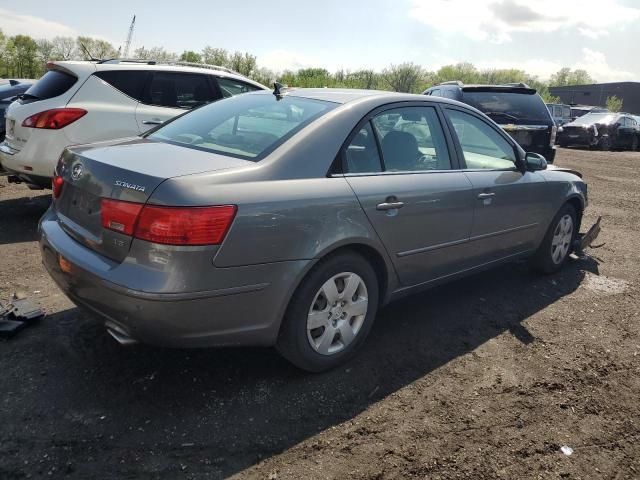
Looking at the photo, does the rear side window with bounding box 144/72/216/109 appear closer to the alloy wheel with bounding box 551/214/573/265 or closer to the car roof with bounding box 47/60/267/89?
the car roof with bounding box 47/60/267/89

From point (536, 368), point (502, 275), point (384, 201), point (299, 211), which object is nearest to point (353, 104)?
point (384, 201)

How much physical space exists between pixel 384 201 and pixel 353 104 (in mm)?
647

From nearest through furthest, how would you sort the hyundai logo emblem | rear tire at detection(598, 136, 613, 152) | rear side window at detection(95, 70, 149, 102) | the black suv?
1. the hyundai logo emblem
2. rear side window at detection(95, 70, 149, 102)
3. the black suv
4. rear tire at detection(598, 136, 613, 152)

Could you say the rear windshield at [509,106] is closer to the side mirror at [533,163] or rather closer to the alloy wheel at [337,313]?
the side mirror at [533,163]

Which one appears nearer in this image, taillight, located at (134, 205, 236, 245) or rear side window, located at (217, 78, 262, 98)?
taillight, located at (134, 205, 236, 245)

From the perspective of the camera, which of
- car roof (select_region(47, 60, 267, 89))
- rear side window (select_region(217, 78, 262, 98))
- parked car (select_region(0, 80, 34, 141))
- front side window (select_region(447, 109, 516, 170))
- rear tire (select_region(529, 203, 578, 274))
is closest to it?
front side window (select_region(447, 109, 516, 170))

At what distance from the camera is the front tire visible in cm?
280

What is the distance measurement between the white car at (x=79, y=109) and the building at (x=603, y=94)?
3078 inches

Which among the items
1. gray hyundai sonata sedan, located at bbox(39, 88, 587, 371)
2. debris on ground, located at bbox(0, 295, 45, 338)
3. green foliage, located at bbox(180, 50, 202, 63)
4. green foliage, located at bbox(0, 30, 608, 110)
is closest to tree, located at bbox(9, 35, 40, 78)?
green foliage, located at bbox(0, 30, 608, 110)

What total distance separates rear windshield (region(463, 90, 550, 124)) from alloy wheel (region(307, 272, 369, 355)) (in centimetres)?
601

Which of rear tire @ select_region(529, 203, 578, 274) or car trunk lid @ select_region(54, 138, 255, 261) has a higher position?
car trunk lid @ select_region(54, 138, 255, 261)

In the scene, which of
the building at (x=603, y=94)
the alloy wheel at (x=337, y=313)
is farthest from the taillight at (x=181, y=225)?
the building at (x=603, y=94)

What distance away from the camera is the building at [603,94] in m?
70.7

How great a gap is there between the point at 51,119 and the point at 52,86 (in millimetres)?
496
